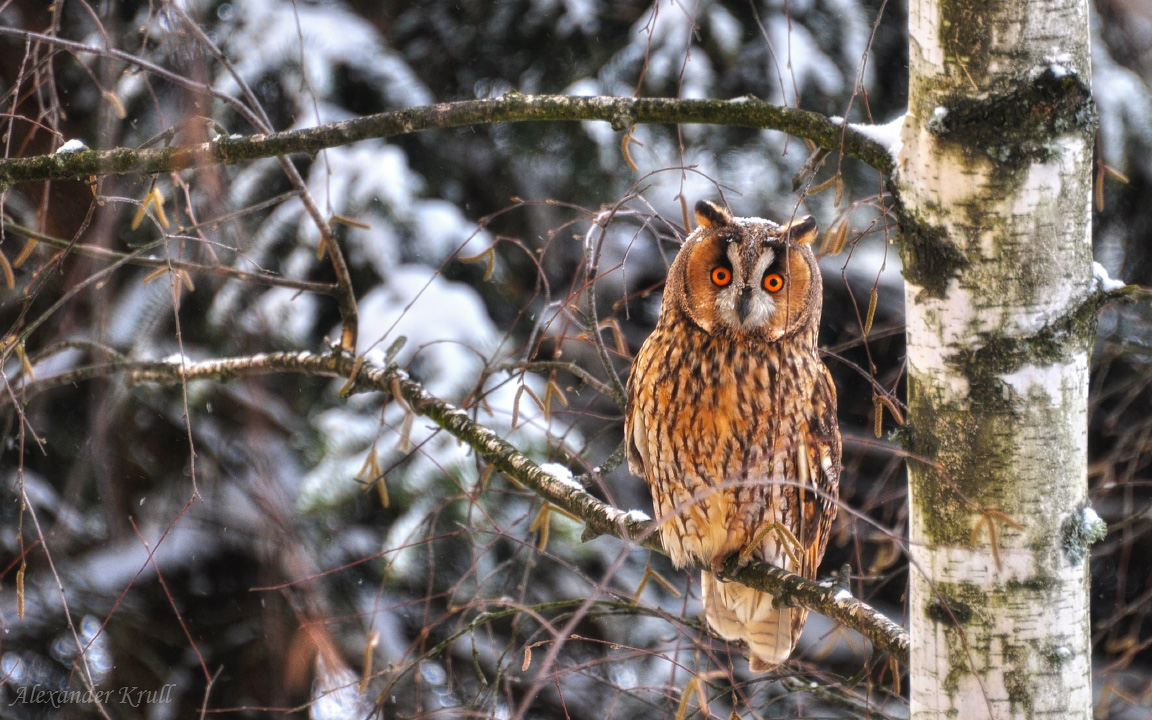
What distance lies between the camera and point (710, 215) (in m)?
1.78

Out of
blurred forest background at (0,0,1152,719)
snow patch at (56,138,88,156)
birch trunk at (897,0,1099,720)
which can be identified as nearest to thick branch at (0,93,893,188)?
snow patch at (56,138,88,156)

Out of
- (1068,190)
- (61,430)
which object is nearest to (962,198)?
(1068,190)

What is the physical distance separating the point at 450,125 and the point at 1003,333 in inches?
30.9

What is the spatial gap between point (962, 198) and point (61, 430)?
2.87m

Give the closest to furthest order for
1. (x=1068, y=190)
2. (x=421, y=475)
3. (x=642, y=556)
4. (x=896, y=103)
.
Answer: (x=1068, y=190)
(x=421, y=475)
(x=896, y=103)
(x=642, y=556)

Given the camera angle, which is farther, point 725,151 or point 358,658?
point 725,151

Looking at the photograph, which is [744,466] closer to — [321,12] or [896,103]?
[896,103]

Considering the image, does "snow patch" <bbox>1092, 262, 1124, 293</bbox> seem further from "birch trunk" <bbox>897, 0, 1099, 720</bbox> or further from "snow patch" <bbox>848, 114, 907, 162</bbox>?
"snow patch" <bbox>848, 114, 907, 162</bbox>

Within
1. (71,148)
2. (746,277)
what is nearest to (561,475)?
(746,277)

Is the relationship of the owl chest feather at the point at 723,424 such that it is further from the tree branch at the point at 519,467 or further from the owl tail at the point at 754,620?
the owl tail at the point at 754,620

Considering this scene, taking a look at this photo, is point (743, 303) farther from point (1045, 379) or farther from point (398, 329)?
point (398, 329)

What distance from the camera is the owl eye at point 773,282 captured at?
175 centimetres

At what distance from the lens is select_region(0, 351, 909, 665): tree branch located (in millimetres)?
1228

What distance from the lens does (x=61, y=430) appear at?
2.94 m
